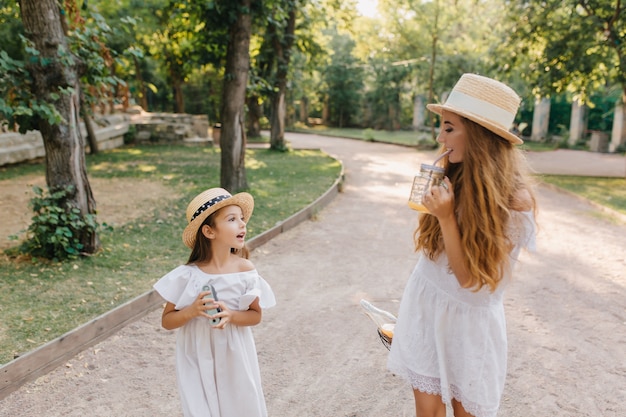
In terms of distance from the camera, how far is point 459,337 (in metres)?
2.33

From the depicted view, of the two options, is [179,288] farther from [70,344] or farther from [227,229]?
[70,344]

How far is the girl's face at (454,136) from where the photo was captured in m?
2.31

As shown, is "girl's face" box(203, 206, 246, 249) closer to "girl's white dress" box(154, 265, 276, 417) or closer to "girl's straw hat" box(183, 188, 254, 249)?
"girl's straw hat" box(183, 188, 254, 249)

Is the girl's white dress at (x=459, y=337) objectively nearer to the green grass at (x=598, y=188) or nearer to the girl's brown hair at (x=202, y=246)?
the girl's brown hair at (x=202, y=246)

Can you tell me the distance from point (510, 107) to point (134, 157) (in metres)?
16.8

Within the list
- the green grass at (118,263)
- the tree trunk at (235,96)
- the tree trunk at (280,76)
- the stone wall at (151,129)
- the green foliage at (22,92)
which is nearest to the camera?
the green grass at (118,263)

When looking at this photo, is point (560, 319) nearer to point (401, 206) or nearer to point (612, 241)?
point (612, 241)

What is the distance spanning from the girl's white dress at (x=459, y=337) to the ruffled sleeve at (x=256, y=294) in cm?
70

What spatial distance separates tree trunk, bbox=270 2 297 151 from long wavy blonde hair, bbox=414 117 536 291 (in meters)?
15.3

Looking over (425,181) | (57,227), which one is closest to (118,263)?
(57,227)

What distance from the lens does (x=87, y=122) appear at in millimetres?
17078

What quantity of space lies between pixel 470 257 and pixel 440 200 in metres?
0.28

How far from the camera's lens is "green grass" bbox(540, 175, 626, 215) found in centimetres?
1151

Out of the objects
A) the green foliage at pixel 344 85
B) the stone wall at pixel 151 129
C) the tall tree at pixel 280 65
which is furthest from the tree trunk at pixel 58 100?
the green foliage at pixel 344 85
